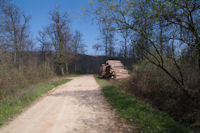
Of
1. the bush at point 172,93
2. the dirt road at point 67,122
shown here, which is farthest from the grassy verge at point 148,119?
the bush at point 172,93

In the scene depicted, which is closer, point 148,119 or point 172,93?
point 148,119

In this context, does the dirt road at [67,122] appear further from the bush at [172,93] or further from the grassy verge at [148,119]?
the bush at [172,93]

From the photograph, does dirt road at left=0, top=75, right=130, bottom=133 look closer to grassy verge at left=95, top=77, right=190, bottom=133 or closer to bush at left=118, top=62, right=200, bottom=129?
grassy verge at left=95, top=77, right=190, bottom=133

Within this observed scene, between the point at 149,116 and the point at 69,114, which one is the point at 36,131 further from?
the point at 149,116

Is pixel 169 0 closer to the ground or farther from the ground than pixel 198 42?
farther from the ground

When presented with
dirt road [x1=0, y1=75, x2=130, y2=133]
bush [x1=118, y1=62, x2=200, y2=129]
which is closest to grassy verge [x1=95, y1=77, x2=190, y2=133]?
dirt road [x1=0, y1=75, x2=130, y2=133]

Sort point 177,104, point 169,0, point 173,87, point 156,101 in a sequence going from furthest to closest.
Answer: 1. point 156,101
2. point 173,87
3. point 177,104
4. point 169,0

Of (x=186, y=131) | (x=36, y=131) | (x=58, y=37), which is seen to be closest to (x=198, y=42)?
(x=186, y=131)

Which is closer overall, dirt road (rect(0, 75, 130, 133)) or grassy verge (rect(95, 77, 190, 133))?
grassy verge (rect(95, 77, 190, 133))

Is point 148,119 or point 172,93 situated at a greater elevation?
point 172,93

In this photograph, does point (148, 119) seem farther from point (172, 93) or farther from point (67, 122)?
point (67, 122)

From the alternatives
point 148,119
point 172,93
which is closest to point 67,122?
point 148,119

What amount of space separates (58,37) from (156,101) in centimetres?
2824

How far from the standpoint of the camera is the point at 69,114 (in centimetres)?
568
